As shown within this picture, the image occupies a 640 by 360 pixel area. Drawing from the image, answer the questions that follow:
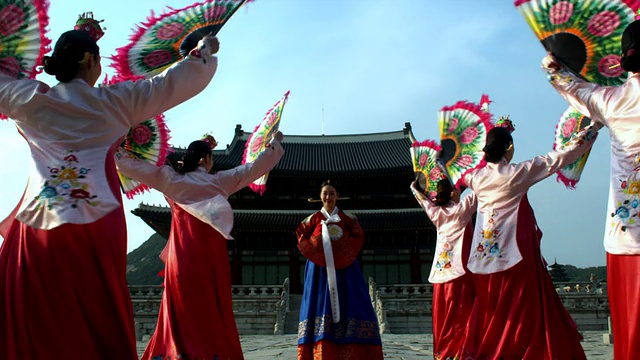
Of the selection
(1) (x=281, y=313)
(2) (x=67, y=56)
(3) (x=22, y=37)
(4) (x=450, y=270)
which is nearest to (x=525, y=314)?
(4) (x=450, y=270)

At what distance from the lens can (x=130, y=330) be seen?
2791 millimetres

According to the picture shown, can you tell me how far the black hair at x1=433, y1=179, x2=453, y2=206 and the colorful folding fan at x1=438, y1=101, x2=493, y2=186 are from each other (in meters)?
0.47

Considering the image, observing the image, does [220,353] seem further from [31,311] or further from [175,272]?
[31,311]

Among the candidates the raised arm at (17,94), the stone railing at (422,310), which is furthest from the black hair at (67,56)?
the stone railing at (422,310)

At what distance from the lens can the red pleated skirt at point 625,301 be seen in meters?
2.86

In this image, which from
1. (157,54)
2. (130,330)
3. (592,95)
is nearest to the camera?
(130,330)

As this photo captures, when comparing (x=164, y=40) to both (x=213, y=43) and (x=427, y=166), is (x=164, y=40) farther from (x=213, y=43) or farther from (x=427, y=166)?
(x=427, y=166)

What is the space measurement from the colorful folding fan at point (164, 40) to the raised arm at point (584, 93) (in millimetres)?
2206

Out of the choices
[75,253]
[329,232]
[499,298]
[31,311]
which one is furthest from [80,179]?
[499,298]

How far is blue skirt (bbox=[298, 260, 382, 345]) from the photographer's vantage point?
16.3 feet

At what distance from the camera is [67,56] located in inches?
119

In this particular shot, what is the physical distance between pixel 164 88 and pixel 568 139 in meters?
3.74

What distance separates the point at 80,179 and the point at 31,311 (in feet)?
2.19

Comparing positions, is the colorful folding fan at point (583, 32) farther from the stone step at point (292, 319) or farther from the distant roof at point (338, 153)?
the distant roof at point (338, 153)
